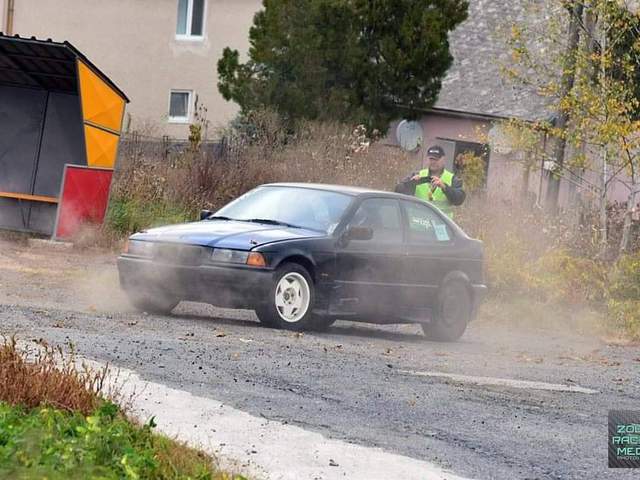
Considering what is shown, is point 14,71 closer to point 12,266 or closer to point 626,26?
point 12,266

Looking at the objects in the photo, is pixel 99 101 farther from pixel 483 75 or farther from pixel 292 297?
pixel 483 75

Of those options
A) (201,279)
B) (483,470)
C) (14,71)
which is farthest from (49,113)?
(483,470)

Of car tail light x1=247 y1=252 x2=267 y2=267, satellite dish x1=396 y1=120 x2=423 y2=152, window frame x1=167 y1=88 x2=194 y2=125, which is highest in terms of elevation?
window frame x1=167 y1=88 x2=194 y2=125

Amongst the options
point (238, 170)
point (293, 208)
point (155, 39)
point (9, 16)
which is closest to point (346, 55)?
point (238, 170)

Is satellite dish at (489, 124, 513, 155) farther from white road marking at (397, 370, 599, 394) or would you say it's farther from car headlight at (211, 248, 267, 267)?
white road marking at (397, 370, 599, 394)

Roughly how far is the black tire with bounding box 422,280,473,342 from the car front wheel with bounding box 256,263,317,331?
1840 mm

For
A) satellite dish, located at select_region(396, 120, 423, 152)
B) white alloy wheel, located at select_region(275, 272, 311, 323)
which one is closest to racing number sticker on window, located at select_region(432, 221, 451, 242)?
white alloy wheel, located at select_region(275, 272, 311, 323)

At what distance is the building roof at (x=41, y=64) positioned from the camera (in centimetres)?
2008

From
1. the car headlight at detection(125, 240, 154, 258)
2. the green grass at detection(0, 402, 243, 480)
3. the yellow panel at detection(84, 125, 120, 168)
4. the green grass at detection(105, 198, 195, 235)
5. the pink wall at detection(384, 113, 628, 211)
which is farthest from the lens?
the pink wall at detection(384, 113, 628, 211)

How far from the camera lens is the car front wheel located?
13273mm

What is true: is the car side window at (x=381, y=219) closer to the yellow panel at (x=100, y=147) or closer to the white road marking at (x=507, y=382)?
the white road marking at (x=507, y=382)

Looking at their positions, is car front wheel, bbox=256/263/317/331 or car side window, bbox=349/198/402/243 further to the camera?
car side window, bbox=349/198/402/243

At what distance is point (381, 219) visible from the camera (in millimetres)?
14664

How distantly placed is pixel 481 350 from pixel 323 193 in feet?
7.38
